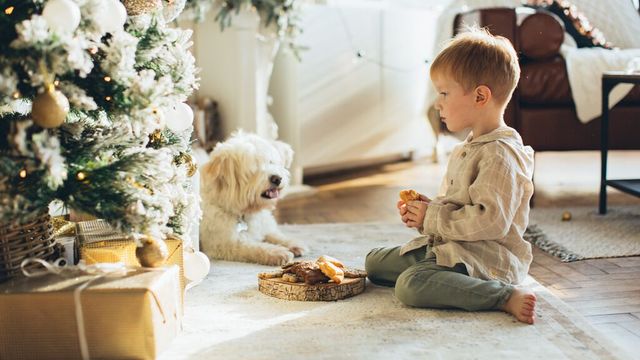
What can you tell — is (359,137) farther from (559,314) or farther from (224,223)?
(559,314)

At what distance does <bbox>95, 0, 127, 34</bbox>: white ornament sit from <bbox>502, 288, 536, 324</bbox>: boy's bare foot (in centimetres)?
111

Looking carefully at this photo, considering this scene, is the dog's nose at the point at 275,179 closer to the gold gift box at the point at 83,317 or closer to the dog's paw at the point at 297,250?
the dog's paw at the point at 297,250

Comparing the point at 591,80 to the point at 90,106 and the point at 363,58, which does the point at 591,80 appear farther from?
the point at 90,106

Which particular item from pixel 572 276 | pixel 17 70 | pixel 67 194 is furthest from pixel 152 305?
pixel 572 276

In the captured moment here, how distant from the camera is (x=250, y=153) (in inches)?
96.7

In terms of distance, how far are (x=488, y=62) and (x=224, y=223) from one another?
1050 millimetres

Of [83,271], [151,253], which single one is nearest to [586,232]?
[151,253]

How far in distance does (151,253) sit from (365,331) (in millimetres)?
522

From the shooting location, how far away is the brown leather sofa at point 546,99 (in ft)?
10.5

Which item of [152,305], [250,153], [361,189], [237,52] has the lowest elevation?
[361,189]

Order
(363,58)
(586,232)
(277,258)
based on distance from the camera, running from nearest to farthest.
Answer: (277,258) < (586,232) < (363,58)

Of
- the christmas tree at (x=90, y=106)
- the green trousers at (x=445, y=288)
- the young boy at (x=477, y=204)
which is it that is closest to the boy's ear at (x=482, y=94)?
the young boy at (x=477, y=204)

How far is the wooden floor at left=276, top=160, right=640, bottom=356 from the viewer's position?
6.15 feet

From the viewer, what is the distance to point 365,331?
1.74 metres
